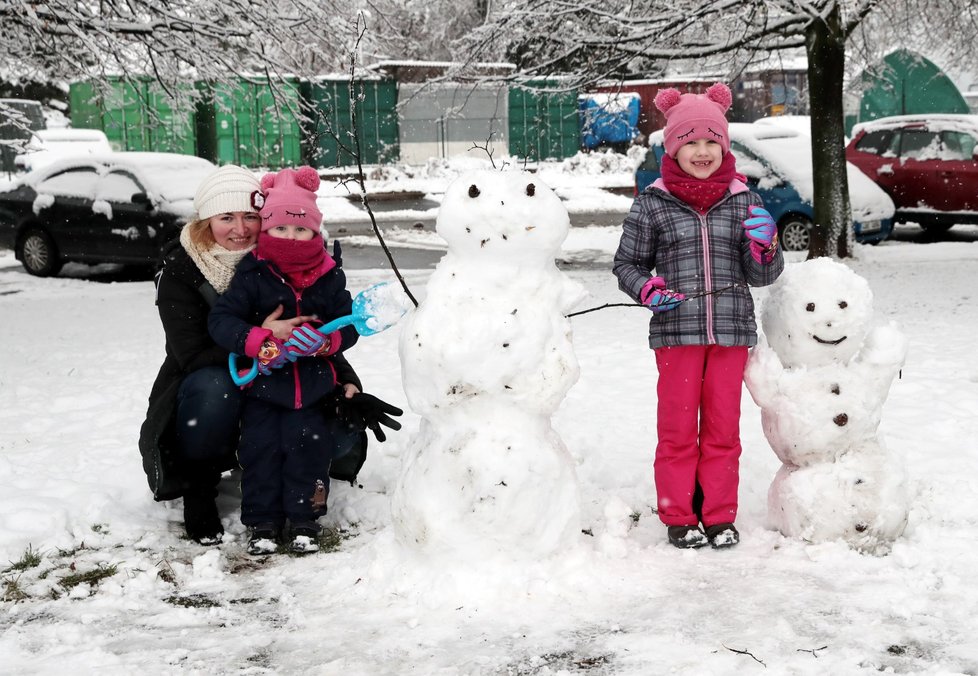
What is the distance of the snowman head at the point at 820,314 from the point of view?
3480 mm

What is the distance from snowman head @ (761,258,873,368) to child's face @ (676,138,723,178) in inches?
18.5

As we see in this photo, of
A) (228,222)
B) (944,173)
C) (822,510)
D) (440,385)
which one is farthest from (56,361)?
(944,173)

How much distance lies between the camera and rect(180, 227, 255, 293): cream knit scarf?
3.91 meters

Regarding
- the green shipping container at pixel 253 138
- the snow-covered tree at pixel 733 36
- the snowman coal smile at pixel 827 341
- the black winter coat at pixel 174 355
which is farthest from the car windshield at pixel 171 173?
the green shipping container at pixel 253 138

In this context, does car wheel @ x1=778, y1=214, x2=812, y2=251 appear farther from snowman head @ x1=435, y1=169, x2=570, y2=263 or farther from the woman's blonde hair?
snowman head @ x1=435, y1=169, x2=570, y2=263

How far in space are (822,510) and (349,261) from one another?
30.1 feet

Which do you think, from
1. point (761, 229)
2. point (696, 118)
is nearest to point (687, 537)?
point (761, 229)

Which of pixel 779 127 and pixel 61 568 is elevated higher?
pixel 779 127

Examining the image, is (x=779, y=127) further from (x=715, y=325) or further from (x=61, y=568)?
(x=61, y=568)

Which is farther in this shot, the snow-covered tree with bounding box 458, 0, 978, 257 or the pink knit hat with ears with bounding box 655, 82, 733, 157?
the snow-covered tree with bounding box 458, 0, 978, 257

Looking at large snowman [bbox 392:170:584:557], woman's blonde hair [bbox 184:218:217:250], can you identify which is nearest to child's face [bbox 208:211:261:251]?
woman's blonde hair [bbox 184:218:217:250]

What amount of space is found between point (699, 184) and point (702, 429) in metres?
0.89

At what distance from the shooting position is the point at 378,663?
2.80 m

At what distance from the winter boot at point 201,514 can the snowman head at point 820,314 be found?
2177 mm
